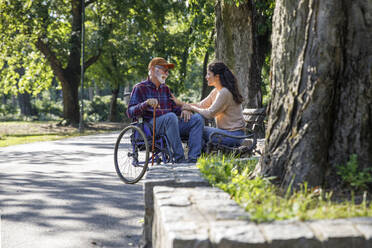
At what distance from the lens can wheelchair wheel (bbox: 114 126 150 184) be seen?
5.98 metres

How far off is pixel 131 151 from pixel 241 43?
232 inches

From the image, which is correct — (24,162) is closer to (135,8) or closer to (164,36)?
(135,8)

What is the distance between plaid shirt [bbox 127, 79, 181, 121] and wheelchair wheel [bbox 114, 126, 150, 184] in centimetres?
27

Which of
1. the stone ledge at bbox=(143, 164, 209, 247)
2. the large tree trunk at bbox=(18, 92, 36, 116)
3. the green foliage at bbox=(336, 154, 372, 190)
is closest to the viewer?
the green foliage at bbox=(336, 154, 372, 190)

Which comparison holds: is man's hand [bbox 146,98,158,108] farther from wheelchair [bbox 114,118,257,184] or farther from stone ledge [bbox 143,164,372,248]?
stone ledge [bbox 143,164,372,248]

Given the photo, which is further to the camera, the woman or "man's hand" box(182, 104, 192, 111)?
"man's hand" box(182, 104, 192, 111)

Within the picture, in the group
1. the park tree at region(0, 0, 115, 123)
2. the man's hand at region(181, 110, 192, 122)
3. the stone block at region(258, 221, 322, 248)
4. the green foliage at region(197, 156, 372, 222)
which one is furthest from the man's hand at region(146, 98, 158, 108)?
Result: the park tree at region(0, 0, 115, 123)

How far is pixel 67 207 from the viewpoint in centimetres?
514

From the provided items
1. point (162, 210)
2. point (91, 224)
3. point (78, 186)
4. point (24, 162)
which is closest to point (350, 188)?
point (162, 210)

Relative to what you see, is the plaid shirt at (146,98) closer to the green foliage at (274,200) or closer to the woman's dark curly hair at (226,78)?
the woman's dark curly hair at (226,78)

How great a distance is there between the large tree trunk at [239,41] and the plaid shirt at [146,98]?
5196mm

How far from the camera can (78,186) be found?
6.55m

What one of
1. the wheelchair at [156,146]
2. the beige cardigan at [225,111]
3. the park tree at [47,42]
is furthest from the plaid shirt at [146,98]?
the park tree at [47,42]

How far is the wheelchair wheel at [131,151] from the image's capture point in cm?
598
